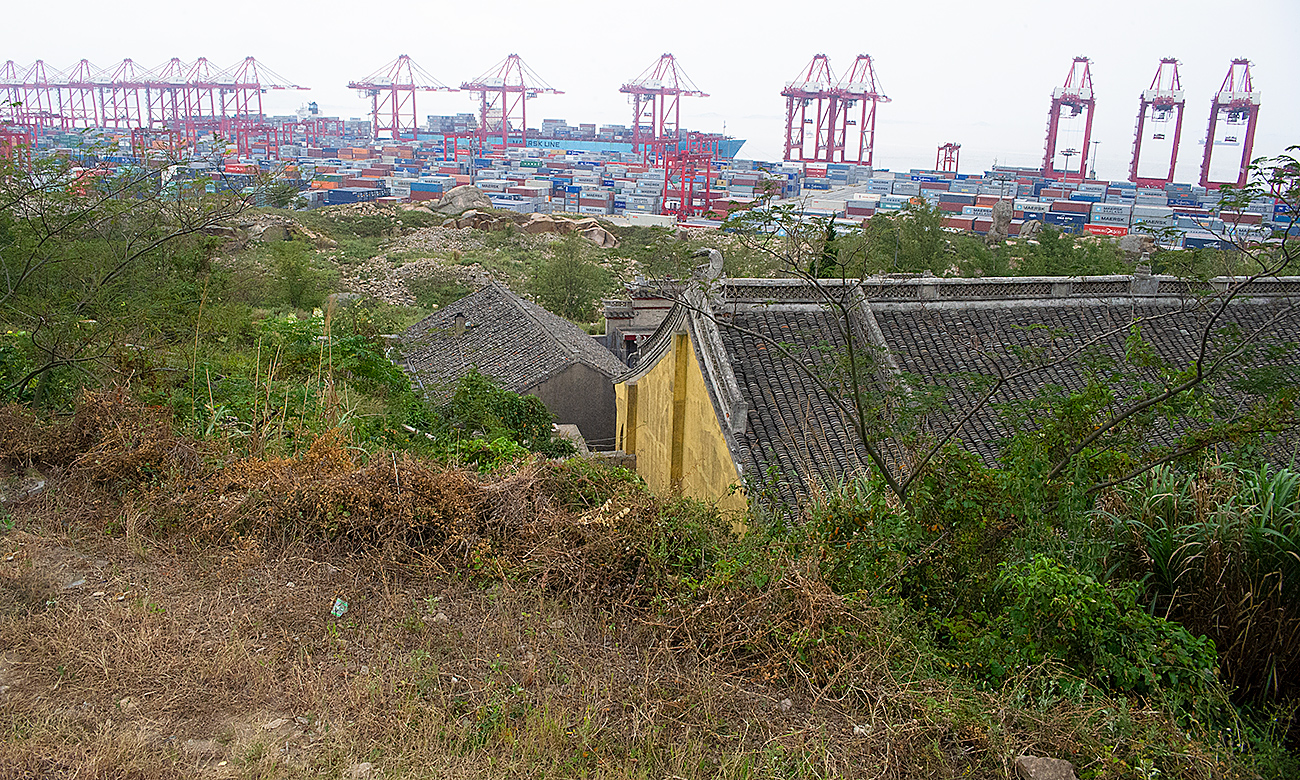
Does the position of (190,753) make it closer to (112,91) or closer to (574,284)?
(574,284)

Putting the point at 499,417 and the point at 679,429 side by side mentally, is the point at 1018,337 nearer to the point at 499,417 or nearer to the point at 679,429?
the point at 679,429

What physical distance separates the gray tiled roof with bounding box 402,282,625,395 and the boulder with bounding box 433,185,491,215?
45.7 meters

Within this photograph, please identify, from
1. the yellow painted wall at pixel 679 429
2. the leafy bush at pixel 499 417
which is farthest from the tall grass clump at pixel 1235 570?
the leafy bush at pixel 499 417

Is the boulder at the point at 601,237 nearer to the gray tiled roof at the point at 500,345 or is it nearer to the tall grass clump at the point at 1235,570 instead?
the gray tiled roof at the point at 500,345

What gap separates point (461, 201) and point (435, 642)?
63688 mm

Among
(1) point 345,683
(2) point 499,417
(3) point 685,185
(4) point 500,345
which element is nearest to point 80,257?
(2) point 499,417

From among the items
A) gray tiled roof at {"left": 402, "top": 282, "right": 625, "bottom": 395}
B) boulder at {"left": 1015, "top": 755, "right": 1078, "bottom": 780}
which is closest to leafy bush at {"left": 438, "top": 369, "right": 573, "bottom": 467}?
gray tiled roof at {"left": 402, "top": 282, "right": 625, "bottom": 395}

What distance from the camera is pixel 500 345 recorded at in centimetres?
1672

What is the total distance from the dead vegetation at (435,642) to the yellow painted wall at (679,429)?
3971mm

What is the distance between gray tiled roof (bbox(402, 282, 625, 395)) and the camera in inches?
597

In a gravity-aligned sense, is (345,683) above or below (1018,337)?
below

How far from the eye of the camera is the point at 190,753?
118 inches

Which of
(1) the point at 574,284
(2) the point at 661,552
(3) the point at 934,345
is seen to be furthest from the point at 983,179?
(2) the point at 661,552

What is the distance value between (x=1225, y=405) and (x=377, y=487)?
4361 mm
